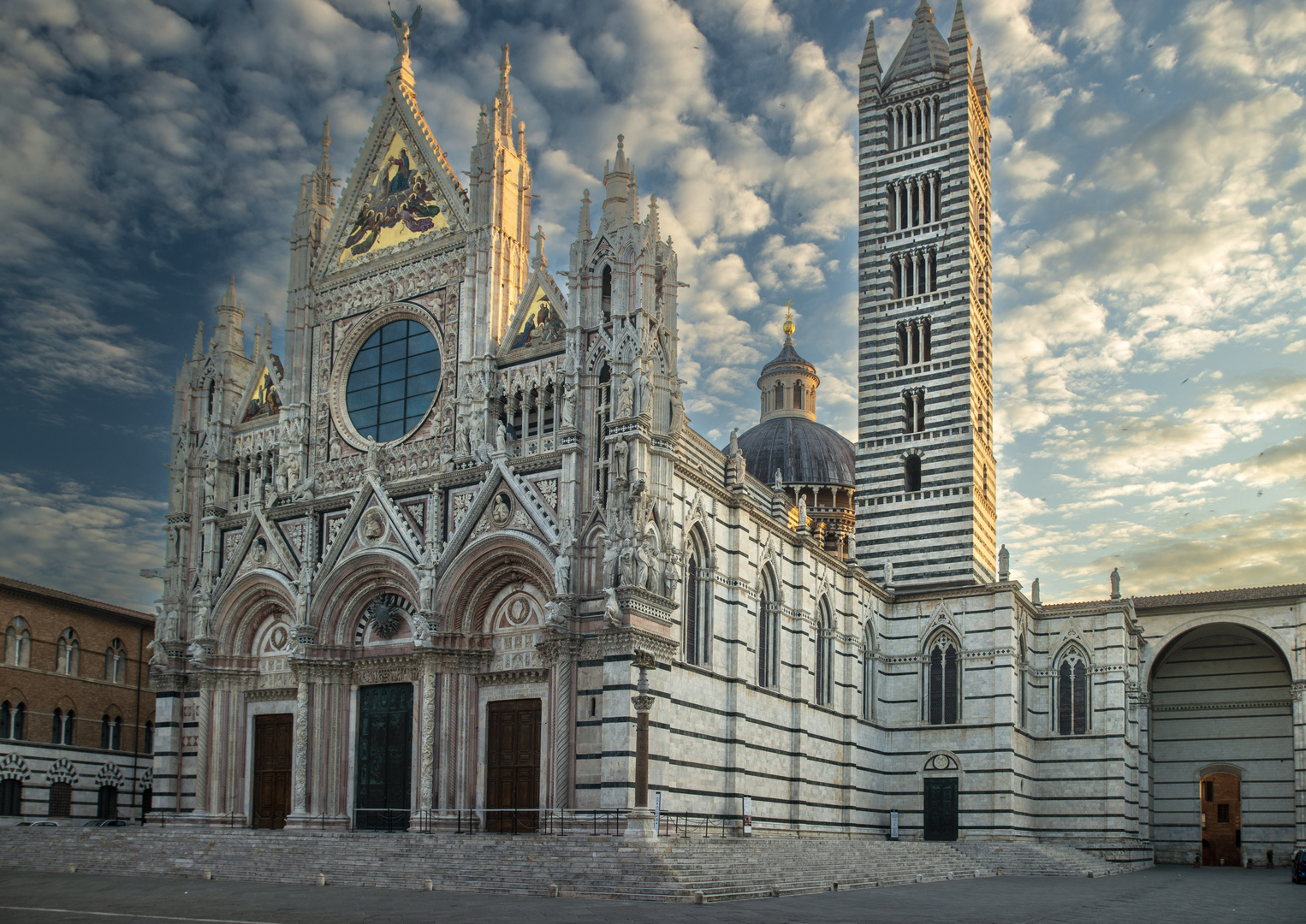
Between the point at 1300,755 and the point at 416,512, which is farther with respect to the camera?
the point at 1300,755

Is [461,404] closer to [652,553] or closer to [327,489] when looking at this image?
[327,489]

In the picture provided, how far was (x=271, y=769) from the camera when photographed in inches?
1361

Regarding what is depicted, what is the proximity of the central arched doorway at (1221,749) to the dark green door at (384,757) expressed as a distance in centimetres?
3068

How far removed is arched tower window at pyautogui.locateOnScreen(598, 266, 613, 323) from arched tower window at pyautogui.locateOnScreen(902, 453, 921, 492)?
1748cm

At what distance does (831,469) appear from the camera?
56.7 metres

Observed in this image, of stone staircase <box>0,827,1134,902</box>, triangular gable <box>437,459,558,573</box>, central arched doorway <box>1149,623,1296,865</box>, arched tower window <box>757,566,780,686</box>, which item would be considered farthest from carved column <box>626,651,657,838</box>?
central arched doorway <box>1149,623,1296,865</box>

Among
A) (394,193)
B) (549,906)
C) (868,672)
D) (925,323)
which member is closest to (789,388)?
(925,323)

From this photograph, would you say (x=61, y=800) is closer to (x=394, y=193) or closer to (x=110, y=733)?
(x=110, y=733)

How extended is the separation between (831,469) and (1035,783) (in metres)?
18.0

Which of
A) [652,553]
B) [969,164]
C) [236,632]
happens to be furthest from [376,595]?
[969,164]

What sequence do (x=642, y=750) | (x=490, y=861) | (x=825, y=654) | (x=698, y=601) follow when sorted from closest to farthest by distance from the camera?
1. (x=490, y=861)
2. (x=642, y=750)
3. (x=698, y=601)
4. (x=825, y=654)

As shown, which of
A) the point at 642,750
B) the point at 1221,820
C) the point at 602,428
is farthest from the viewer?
the point at 1221,820

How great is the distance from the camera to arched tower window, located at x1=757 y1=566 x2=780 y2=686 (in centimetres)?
3591

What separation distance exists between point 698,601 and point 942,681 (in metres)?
13.8
